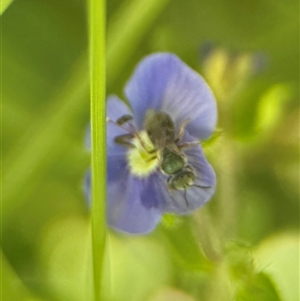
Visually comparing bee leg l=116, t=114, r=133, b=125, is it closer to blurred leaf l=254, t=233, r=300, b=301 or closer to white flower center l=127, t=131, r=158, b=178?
white flower center l=127, t=131, r=158, b=178

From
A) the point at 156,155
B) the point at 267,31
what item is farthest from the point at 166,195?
the point at 267,31

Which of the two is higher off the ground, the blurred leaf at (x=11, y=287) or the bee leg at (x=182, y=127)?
the bee leg at (x=182, y=127)

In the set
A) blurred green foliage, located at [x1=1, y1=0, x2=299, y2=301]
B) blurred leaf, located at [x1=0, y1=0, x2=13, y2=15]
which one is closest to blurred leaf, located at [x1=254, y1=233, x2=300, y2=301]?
blurred green foliage, located at [x1=1, y1=0, x2=299, y2=301]

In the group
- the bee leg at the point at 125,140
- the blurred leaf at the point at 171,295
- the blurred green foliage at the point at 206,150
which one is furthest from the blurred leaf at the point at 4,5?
the blurred leaf at the point at 171,295

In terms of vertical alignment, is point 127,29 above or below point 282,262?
above

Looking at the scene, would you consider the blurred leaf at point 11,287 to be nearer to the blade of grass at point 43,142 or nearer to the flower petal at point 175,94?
the blade of grass at point 43,142

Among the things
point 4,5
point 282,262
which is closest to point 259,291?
point 282,262

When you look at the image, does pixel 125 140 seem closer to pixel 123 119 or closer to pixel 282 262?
pixel 123 119
